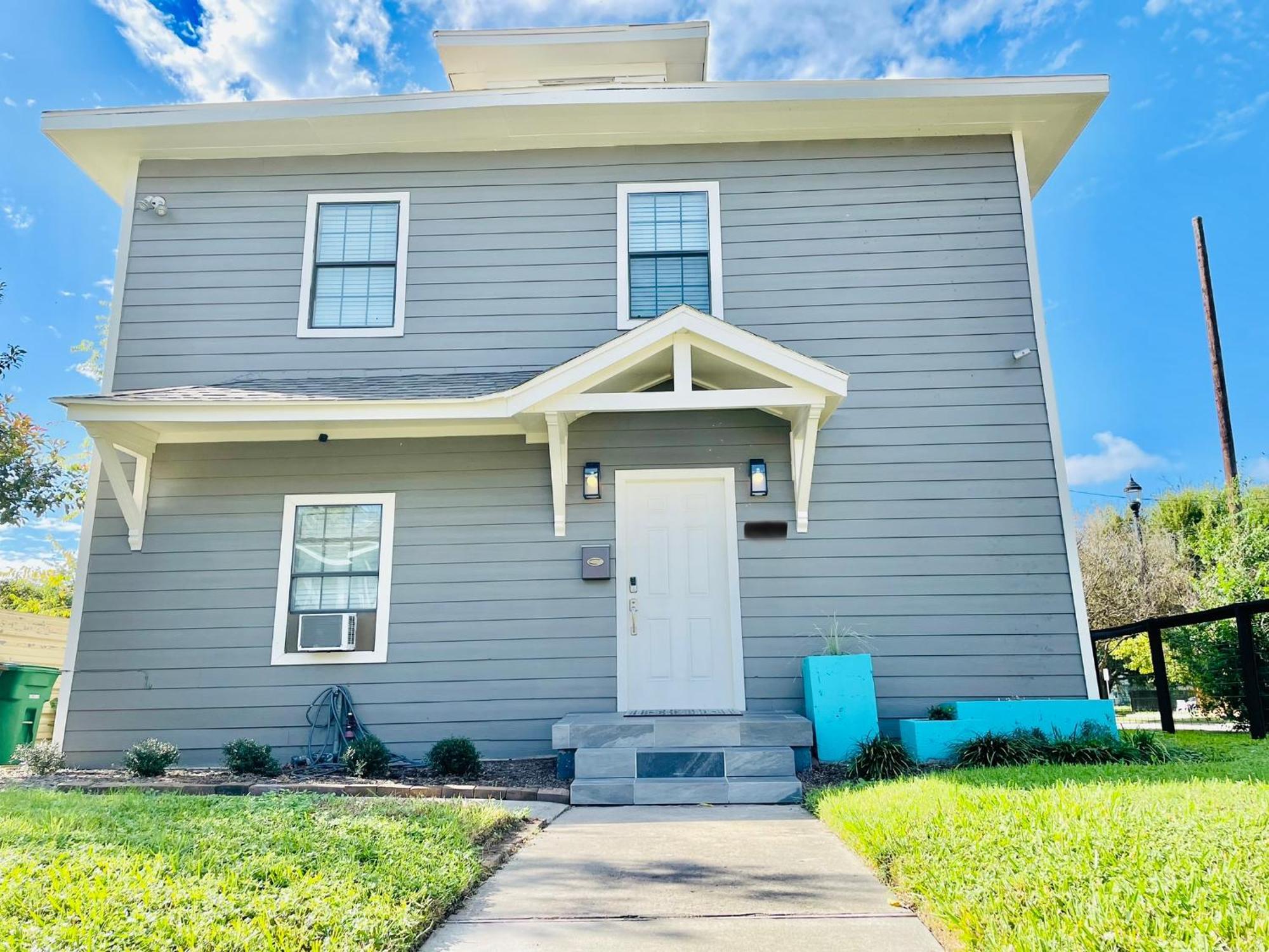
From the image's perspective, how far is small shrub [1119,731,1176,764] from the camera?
5.25 m

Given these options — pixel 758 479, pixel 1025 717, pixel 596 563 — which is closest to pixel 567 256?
pixel 758 479

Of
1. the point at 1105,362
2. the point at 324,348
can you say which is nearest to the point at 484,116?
the point at 324,348

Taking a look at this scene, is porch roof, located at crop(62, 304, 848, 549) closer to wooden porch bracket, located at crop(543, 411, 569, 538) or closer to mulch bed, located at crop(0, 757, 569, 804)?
wooden porch bracket, located at crop(543, 411, 569, 538)

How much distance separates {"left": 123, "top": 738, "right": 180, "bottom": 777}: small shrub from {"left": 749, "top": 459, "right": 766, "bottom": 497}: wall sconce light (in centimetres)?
471

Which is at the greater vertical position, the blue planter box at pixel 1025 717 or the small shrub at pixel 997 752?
the blue planter box at pixel 1025 717

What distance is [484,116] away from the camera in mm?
7211

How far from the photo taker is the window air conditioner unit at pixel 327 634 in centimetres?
656

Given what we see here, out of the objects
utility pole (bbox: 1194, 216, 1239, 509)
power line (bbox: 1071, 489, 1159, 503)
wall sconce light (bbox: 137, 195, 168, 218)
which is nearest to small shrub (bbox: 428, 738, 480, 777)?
wall sconce light (bbox: 137, 195, 168, 218)

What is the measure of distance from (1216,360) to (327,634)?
14.9 meters

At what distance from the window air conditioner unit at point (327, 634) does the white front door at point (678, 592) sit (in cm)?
210

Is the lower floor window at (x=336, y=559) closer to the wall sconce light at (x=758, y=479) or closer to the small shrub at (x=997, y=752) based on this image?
the wall sconce light at (x=758, y=479)

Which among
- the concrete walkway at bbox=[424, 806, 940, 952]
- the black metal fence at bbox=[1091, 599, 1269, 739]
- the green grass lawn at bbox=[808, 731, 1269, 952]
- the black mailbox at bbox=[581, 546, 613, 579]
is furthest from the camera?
the black mailbox at bbox=[581, 546, 613, 579]

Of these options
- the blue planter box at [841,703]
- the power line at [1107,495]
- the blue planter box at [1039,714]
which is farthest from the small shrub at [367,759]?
the power line at [1107,495]

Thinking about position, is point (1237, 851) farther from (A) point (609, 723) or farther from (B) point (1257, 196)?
(B) point (1257, 196)
